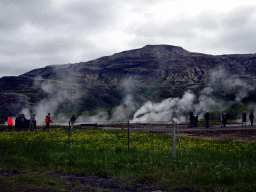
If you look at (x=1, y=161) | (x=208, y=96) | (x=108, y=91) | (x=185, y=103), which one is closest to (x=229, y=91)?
(x=208, y=96)

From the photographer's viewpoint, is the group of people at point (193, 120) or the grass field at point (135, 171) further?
the group of people at point (193, 120)

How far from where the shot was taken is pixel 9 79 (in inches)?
6639

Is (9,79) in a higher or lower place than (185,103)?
higher

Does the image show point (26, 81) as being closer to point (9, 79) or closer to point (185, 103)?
point (9, 79)

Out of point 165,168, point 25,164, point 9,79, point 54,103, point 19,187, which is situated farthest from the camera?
point 9,79

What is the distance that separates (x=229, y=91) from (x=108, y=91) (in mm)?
114914

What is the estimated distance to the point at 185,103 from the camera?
65250 mm

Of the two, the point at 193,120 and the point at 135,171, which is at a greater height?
the point at 135,171

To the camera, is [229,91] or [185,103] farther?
[229,91]

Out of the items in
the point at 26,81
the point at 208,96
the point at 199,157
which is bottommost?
the point at 199,157

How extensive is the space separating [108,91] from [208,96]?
4432 inches

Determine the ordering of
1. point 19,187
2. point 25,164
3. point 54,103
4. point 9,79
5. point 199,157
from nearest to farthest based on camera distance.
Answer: point 19,187 < point 25,164 < point 199,157 < point 54,103 < point 9,79

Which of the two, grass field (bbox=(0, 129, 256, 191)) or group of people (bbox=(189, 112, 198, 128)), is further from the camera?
group of people (bbox=(189, 112, 198, 128))

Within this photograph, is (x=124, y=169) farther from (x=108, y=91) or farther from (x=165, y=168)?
(x=108, y=91)
